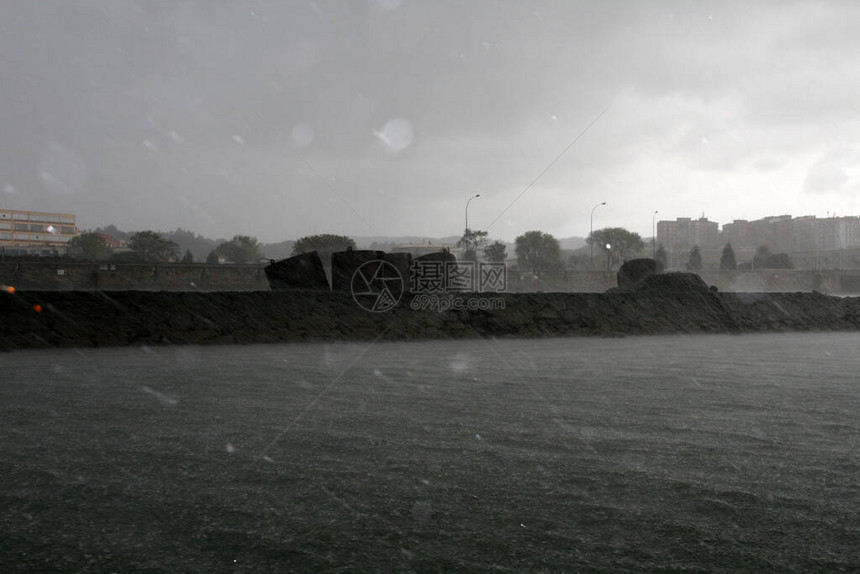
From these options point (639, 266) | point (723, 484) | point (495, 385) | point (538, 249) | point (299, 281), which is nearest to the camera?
point (723, 484)

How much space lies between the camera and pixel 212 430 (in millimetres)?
4160

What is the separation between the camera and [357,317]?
12359mm

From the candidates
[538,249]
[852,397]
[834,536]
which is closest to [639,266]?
[852,397]

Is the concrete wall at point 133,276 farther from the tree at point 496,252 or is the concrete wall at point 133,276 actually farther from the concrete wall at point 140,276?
the tree at point 496,252

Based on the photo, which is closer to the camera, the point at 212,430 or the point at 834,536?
the point at 834,536

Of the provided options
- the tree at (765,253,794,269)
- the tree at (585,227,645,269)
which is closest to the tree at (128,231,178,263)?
the tree at (585,227,645,269)

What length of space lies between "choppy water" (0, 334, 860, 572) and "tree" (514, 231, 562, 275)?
8328 centimetres

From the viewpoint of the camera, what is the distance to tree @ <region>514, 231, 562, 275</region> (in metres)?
89.0

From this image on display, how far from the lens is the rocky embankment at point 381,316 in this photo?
10.7m

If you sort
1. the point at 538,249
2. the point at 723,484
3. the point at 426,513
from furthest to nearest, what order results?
the point at 538,249 → the point at 723,484 → the point at 426,513

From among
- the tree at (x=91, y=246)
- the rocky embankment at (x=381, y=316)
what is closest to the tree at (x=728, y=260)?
the rocky embankment at (x=381, y=316)

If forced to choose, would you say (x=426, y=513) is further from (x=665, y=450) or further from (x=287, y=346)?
(x=287, y=346)

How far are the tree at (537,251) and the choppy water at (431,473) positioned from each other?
83280 mm

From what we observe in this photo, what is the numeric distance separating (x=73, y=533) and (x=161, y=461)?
101 centimetres
